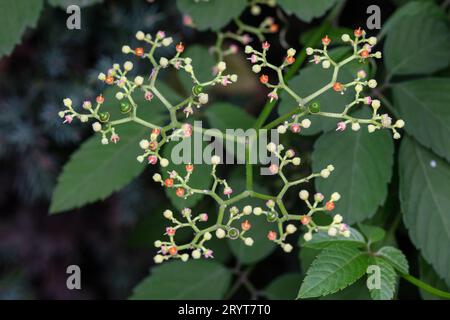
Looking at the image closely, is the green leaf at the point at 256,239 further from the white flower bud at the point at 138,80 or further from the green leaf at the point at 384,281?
the white flower bud at the point at 138,80

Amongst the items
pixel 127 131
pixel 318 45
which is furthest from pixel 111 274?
pixel 318 45

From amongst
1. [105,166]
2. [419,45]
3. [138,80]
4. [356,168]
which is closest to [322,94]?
[356,168]

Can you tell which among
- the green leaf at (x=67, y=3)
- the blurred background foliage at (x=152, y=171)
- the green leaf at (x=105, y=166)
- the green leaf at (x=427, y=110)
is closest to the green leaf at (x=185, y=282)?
the blurred background foliage at (x=152, y=171)

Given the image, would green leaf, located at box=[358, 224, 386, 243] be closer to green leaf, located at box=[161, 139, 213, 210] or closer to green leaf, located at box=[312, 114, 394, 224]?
green leaf, located at box=[312, 114, 394, 224]

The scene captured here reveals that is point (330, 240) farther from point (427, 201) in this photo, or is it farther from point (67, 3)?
point (67, 3)

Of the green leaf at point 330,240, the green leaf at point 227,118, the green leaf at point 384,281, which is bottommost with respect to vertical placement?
the green leaf at point 384,281

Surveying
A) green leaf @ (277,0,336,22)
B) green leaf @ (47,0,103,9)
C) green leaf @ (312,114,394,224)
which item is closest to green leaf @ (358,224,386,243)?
green leaf @ (312,114,394,224)

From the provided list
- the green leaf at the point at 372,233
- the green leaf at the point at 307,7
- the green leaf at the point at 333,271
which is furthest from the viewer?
the green leaf at the point at 307,7
